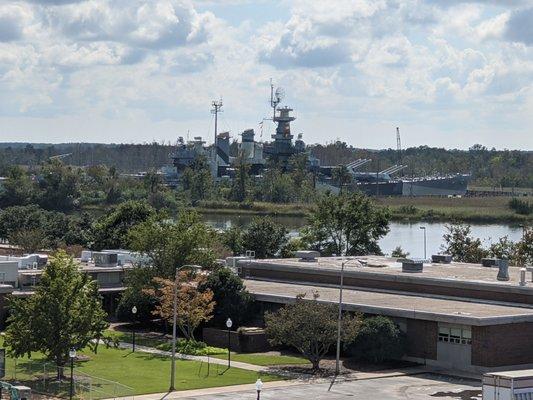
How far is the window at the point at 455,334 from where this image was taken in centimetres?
6256

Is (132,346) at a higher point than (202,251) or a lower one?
lower

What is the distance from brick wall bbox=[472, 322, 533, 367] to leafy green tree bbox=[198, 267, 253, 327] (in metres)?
15.2

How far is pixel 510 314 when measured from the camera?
63500mm

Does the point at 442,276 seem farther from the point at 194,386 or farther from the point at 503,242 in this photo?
the point at 503,242

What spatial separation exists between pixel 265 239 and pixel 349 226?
7853mm

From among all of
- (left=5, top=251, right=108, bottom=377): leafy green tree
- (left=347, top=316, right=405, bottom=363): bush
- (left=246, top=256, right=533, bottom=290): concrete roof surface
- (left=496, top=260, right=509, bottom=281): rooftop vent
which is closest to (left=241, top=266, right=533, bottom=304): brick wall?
(left=246, top=256, right=533, bottom=290): concrete roof surface

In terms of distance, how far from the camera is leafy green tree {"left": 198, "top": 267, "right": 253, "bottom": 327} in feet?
233

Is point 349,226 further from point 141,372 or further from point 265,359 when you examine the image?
point 141,372

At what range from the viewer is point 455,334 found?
6312 cm

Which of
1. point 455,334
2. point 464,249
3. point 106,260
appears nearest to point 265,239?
point 464,249

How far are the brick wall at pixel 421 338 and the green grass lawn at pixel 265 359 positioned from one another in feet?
19.1

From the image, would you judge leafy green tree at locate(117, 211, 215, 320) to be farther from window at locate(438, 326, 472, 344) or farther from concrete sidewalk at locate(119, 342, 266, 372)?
window at locate(438, 326, 472, 344)

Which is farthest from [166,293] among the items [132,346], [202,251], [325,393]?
[325,393]

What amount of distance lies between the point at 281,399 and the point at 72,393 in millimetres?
9064
